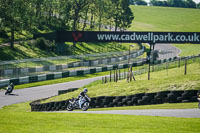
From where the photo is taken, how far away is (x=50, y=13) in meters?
83.4

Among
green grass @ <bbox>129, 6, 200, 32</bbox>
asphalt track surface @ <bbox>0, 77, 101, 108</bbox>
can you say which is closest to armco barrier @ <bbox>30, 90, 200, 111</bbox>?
asphalt track surface @ <bbox>0, 77, 101, 108</bbox>

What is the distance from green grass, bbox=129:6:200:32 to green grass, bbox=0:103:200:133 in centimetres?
11099

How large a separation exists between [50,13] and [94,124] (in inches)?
2857

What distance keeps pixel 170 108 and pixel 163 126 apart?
4.47m

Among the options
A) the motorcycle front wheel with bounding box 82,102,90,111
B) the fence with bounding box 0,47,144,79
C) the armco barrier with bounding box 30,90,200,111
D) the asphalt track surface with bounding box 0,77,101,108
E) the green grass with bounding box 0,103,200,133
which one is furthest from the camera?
the fence with bounding box 0,47,144,79

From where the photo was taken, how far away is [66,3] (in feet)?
257

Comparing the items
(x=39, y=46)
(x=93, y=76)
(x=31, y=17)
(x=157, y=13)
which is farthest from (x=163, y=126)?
(x=157, y=13)

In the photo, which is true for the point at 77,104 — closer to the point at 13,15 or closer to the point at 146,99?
the point at 146,99

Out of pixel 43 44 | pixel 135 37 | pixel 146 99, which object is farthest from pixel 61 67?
Result: pixel 146 99

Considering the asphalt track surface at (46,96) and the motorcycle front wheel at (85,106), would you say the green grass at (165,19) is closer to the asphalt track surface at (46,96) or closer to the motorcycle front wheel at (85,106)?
the asphalt track surface at (46,96)

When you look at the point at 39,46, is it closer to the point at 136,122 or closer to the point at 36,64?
the point at 36,64

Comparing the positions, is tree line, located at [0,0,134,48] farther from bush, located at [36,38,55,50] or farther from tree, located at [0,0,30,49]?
bush, located at [36,38,55,50]

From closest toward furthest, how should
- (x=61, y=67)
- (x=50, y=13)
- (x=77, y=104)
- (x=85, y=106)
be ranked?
(x=85, y=106)
(x=77, y=104)
(x=61, y=67)
(x=50, y=13)

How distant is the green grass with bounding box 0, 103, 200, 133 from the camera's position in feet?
39.0
